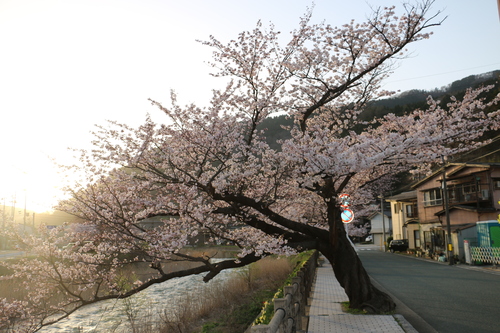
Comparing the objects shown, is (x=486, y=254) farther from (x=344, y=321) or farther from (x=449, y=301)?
(x=344, y=321)

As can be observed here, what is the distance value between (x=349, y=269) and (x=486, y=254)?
19.5m

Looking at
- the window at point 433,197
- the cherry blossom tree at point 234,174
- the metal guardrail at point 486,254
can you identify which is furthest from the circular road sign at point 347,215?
the window at point 433,197

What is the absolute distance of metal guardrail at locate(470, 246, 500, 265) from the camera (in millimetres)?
22989

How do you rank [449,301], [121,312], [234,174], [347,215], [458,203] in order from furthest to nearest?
[458,203] → [121,312] → [347,215] → [449,301] → [234,174]

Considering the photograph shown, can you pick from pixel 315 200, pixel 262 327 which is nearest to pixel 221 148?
pixel 262 327

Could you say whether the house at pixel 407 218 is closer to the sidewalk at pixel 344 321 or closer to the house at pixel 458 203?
the house at pixel 458 203

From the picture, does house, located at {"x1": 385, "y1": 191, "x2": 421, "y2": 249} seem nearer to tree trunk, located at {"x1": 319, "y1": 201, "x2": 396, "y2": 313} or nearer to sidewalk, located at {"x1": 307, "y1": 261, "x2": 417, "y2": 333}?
sidewalk, located at {"x1": 307, "y1": 261, "x2": 417, "y2": 333}

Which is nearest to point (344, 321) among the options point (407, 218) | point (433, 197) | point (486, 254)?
point (486, 254)

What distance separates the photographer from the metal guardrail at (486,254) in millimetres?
22989

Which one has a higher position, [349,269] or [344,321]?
[349,269]

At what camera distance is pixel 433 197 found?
1497 inches

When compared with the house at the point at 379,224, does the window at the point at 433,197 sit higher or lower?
higher

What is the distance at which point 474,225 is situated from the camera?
93.9 feet

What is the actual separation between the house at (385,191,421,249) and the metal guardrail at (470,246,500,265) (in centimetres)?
1606
